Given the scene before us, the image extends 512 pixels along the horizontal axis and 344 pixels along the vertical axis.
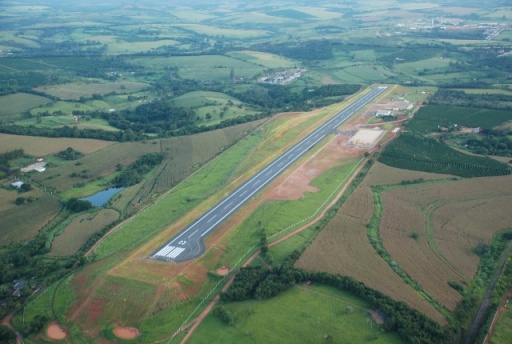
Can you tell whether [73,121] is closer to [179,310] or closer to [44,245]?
[44,245]

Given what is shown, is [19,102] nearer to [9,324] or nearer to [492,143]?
[9,324]

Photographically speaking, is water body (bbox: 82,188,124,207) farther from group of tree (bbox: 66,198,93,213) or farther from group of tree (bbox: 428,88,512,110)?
group of tree (bbox: 428,88,512,110)

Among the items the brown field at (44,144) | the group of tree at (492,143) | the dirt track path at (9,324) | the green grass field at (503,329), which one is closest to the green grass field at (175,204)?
the dirt track path at (9,324)

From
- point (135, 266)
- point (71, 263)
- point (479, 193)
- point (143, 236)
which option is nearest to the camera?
point (135, 266)

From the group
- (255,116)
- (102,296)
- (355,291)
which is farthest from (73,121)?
(355,291)

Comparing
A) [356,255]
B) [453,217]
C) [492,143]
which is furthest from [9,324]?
[492,143]

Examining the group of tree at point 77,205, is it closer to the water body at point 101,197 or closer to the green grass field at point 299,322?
the water body at point 101,197
